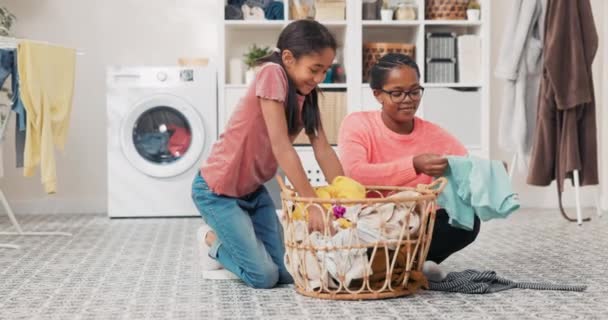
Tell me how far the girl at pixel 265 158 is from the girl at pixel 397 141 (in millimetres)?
106

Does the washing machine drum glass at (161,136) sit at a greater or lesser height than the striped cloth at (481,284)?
greater

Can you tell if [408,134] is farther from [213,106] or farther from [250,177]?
[213,106]

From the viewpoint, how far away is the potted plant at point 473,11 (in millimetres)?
4914

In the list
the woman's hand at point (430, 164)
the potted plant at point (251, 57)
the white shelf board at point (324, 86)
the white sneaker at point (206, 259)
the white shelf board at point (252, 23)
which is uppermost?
the white shelf board at point (252, 23)

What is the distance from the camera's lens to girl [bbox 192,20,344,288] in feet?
8.20

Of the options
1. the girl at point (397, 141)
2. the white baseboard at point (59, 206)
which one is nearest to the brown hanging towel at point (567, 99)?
the girl at point (397, 141)

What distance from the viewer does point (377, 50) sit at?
16.1 ft

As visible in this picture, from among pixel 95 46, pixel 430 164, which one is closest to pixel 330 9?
pixel 95 46

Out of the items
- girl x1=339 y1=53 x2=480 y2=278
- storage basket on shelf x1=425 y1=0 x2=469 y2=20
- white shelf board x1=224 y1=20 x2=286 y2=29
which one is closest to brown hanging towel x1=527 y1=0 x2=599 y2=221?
storage basket on shelf x1=425 y1=0 x2=469 y2=20

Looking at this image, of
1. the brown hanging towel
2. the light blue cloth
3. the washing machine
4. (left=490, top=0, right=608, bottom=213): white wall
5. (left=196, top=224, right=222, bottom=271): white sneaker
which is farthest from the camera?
(left=490, top=0, right=608, bottom=213): white wall

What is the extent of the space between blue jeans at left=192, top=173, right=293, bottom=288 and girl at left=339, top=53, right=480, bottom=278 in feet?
1.03

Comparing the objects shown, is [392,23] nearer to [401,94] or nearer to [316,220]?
[401,94]

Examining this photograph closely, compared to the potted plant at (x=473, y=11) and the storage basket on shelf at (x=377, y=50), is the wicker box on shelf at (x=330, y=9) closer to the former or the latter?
the storage basket on shelf at (x=377, y=50)

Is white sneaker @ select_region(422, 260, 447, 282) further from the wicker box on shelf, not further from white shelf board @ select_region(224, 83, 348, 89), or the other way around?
the wicker box on shelf
